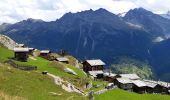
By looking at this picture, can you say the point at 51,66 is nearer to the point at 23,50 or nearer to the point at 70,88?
the point at 23,50

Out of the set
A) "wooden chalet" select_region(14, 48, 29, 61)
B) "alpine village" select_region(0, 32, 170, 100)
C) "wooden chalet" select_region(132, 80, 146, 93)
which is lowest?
"wooden chalet" select_region(132, 80, 146, 93)

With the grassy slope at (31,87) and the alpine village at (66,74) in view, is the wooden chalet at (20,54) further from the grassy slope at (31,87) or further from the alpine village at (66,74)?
the grassy slope at (31,87)

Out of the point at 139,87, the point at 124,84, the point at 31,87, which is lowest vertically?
the point at 139,87

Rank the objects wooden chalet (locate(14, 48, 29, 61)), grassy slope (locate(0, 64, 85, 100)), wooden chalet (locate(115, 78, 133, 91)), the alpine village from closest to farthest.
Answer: grassy slope (locate(0, 64, 85, 100)), the alpine village, wooden chalet (locate(14, 48, 29, 61)), wooden chalet (locate(115, 78, 133, 91))

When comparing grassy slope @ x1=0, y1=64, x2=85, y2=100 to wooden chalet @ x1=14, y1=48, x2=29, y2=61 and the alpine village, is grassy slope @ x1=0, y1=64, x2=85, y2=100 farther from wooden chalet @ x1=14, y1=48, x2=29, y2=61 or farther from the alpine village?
wooden chalet @ x1=14, y1=48, x2=29, y2=61

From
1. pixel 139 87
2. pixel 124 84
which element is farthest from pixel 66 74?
pixel 139 87

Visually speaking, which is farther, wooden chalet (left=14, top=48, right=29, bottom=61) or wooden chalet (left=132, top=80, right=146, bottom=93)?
wooden chalet (left=132, top=80, right=146, bottom=93)

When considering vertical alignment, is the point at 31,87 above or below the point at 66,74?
above

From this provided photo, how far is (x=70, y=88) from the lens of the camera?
97000 millimetres

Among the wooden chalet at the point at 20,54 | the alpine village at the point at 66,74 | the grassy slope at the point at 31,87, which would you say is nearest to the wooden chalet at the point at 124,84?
the alpine village at the point at 66,74

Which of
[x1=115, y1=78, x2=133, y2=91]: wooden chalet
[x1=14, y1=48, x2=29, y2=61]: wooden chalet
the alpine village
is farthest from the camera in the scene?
[x1=115, y1=78, x2=133, y2=91]: wooden chalet

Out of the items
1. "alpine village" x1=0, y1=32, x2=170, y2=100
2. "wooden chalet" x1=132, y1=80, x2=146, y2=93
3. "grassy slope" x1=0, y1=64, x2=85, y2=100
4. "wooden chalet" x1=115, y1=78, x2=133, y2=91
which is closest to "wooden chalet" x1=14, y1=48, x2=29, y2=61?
"alpine village" x1=0, y1=32, x2=170, y2=100

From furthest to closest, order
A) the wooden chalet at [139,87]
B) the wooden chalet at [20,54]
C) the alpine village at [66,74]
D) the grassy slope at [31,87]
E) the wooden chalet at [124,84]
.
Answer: the wooden chalet at [139,87] → the wooden chalet at [124,84] → the wooden chalet at [20,54] → the alpine village at [66,74] → the grassy slope at [31,87]

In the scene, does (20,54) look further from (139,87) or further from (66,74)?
(139,87)
